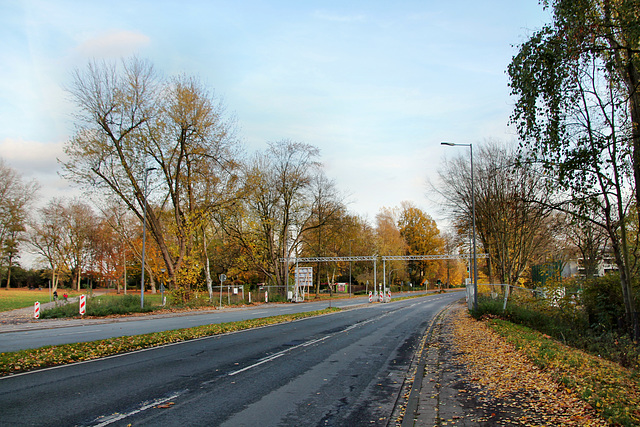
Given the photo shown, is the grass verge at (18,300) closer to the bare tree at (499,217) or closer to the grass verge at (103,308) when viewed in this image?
the grass verge at (103,308)

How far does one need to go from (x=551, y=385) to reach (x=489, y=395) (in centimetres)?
114

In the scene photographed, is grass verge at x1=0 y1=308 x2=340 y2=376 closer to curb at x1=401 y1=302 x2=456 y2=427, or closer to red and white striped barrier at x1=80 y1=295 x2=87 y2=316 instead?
curb at x1=401 y1=302 x2=456 y2=427

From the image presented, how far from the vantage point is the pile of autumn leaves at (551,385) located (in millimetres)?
5477

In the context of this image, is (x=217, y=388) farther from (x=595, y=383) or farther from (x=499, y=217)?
(x=499, y=217)

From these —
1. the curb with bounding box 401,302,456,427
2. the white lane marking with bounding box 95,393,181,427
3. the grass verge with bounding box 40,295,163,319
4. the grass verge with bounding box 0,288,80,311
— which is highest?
the white lane marking with bounding box 95,393,181,427

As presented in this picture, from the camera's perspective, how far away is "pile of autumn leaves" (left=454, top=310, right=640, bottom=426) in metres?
5.48

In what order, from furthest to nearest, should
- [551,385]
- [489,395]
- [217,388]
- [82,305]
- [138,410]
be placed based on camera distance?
[82,305] → [217,388] → [551,385] → [489,395] → [138,410]

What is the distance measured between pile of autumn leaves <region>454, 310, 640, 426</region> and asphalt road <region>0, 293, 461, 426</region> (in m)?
1.74

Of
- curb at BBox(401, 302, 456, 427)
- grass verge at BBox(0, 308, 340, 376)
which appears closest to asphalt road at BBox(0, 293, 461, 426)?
curb at BBox(401, 302, 456, 427)

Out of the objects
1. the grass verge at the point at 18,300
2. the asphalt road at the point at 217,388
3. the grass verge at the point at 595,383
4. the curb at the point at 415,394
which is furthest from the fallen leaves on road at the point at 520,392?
the grass verge at the point at 18,300

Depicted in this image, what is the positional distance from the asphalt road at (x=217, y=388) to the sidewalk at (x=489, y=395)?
57 cm

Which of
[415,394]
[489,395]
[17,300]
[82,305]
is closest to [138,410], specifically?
[415,394]

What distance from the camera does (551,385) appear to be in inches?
283

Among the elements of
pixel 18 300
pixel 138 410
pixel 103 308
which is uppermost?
pixel 138 410
